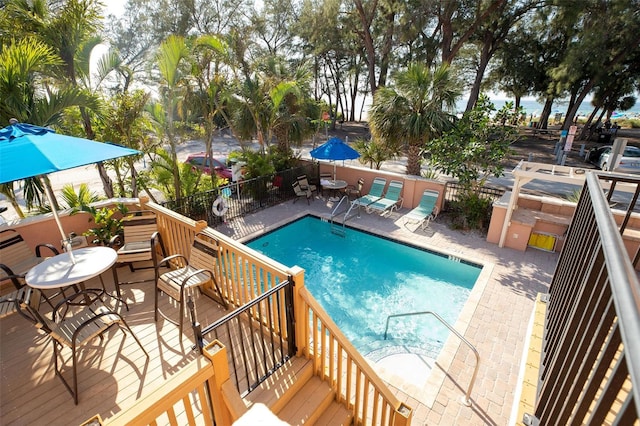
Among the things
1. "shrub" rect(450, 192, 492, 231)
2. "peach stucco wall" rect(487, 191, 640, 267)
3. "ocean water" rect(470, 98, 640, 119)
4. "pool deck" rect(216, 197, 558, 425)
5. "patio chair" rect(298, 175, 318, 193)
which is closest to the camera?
"pool deck" rect(216, 197, 558, 425)

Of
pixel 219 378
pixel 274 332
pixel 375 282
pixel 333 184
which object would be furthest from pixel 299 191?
pixel 219 378

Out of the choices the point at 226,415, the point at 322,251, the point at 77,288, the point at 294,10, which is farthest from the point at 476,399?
the point at 294,10

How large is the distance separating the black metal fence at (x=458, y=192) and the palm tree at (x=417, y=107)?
1.50m

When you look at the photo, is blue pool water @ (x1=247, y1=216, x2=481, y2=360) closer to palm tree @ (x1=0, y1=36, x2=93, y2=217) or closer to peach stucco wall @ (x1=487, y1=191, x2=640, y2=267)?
peach stucco wall @ (x1=487, y1=191, x2=640, y2=267)

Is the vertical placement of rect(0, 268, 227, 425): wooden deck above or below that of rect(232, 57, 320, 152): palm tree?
below

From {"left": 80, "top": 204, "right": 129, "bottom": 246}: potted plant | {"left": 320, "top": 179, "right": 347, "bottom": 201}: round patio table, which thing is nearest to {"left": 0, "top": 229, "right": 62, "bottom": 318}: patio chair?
{"left": 80, "top": 204, "right": 129, "bottom": 246}: potted plant

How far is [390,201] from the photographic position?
9.92 m

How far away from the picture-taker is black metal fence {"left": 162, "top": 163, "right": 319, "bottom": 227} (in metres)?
8.57

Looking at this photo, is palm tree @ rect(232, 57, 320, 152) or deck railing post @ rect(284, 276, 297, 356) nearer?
deck railing post @ rect(284, 276, 297, 356)

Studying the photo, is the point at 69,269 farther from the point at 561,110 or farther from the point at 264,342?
the point at 561,110

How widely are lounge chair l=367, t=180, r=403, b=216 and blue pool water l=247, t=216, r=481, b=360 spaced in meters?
1.18

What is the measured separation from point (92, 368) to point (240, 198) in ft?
22.7

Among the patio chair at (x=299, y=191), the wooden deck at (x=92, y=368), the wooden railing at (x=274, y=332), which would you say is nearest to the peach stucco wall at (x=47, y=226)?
the wooden railing at (x=274, y=332)

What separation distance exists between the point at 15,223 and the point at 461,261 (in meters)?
8.83
